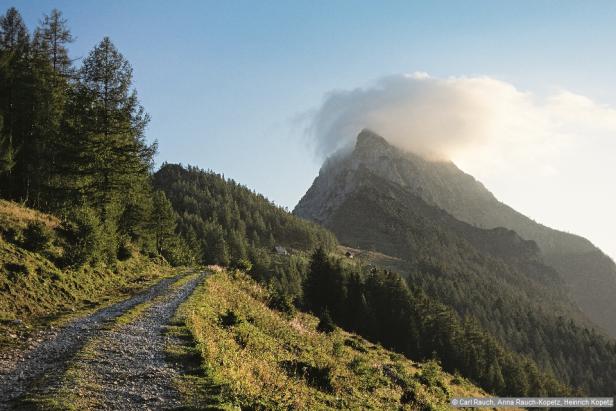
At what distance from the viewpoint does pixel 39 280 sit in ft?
79.9

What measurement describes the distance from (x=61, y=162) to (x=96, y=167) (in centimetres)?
284

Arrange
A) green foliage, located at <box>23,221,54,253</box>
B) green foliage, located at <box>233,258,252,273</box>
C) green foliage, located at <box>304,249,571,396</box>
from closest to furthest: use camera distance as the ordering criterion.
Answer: green foliage, located at <box>23,221,54,253</box> → green foliage, located at <box>233,258,252,273</box> → green foliage, located at <box>304,249,571,396</box>

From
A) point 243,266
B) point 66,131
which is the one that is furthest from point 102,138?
point 243,266

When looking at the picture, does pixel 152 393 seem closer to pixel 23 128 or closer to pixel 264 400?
pixel 264 400

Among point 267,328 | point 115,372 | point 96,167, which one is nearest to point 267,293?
point 267,328

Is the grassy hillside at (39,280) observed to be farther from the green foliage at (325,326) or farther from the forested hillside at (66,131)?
the green foliage at (325,326)

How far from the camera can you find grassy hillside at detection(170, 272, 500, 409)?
1387 centimetres

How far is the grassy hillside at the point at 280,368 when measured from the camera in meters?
13.9

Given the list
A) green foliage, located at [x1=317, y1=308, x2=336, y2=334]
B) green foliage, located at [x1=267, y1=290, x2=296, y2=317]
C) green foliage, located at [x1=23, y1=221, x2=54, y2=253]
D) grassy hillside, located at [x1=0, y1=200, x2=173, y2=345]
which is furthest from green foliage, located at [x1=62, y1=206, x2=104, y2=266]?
green foliage, located at [x1=317, y1=308, x2=336, y2=334]

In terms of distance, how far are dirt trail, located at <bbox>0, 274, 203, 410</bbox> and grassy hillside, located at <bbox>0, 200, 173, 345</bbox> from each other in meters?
2.15

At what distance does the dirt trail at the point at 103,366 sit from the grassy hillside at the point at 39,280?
2.15m

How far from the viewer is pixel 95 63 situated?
1688 inches

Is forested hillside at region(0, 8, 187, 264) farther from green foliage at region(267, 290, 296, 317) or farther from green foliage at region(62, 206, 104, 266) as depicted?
green foliage at region(267, 290, 296, 317)

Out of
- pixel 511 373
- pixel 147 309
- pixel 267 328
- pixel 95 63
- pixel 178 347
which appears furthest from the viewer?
pixel 511 373
